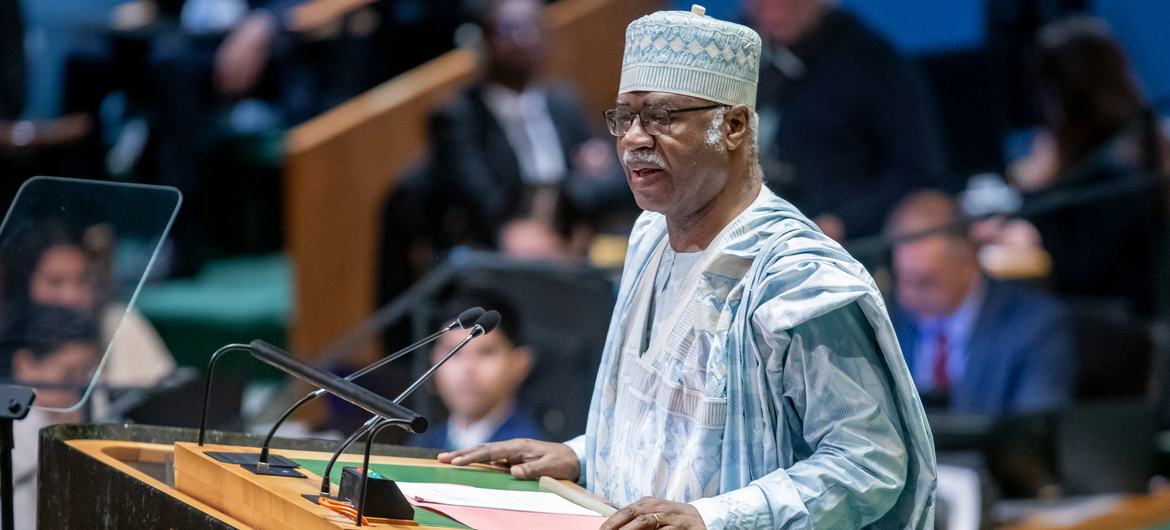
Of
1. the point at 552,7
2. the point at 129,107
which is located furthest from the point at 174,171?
the point at 552,7

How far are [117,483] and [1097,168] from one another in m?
4.53

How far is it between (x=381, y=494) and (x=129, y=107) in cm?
570

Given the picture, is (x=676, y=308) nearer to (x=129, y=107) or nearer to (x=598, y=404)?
(x=598, y=404)

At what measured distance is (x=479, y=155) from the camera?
685 centimetres

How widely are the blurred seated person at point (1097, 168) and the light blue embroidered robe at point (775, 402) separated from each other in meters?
3.64

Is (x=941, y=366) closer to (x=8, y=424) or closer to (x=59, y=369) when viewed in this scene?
(x=59, y=369)

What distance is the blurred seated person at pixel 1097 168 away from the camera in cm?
607

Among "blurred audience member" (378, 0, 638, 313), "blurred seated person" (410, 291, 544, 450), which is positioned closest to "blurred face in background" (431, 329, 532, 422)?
"blurred seated person" (410, 291, 544, 450)

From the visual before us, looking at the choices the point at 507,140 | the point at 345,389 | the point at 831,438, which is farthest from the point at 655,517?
the point at 507,140

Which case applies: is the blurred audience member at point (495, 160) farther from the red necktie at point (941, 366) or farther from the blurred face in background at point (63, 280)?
the blurred face in background at point (63, 280)

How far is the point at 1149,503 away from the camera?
539cm

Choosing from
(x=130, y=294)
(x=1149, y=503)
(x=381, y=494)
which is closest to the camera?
(x=381, y=494)

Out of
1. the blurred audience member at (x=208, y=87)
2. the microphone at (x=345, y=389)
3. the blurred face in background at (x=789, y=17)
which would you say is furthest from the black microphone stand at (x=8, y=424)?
the blurred audience member at (x=208, y=87)

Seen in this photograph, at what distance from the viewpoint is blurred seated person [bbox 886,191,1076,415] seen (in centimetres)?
569
